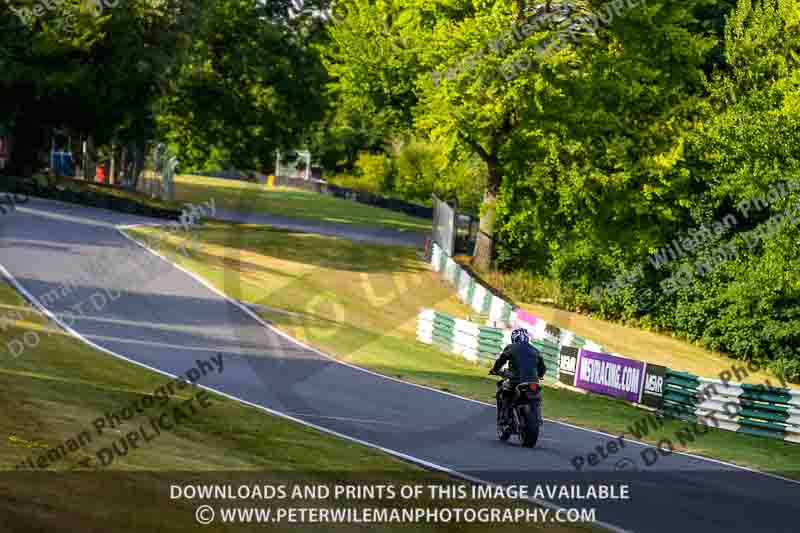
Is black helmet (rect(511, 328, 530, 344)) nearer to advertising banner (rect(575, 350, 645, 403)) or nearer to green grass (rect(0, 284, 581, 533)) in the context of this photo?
green grass (rect(0, 284, 581, 533))

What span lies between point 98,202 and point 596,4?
2228 centimetres

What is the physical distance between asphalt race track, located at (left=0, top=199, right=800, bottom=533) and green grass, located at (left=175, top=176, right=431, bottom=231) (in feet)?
89.7

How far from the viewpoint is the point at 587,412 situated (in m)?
25.3

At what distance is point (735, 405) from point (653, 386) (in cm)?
227

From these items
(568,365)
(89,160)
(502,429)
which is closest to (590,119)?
(568,365)

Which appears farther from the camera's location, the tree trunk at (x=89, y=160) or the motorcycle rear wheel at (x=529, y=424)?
the tree trunk at (x=89, y=160)

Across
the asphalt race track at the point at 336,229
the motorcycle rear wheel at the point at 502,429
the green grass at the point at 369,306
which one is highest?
the motorcycle rear wheel at the point at 502,429

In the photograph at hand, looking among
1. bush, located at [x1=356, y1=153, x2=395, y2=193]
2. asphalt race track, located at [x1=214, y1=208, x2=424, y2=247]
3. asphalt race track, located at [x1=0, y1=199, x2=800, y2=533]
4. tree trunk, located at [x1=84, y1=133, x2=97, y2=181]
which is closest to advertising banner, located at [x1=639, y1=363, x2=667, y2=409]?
asphalt race track, located at [x1=0, y1=199, x2=800, y2=533]

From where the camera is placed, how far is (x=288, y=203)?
79.0 meters

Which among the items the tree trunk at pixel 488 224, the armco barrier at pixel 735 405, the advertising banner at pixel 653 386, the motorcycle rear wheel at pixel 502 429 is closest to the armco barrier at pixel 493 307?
the tree trunk at pixel 488 224

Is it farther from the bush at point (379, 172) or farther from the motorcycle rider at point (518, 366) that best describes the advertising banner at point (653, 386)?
the bush at point (379, 172)

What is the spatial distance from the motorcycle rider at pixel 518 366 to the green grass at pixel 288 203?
5128cm

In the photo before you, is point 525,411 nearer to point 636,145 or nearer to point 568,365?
point 568,365

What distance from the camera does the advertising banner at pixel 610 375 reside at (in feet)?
92.0
